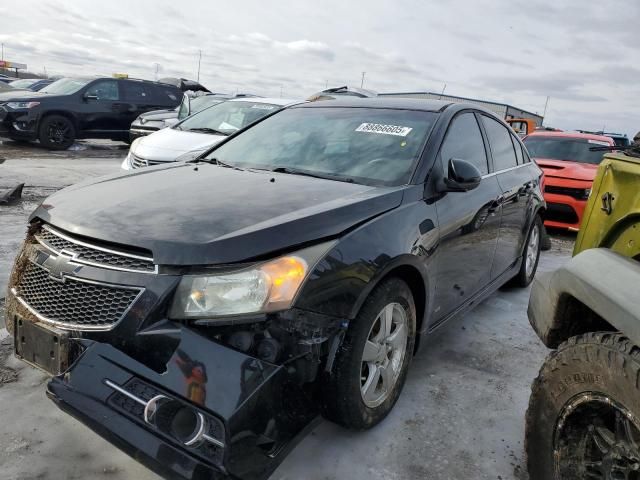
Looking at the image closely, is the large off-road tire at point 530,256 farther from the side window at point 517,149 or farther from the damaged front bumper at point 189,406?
the damaged front bumper at point 189,406

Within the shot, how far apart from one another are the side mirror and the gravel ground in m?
0.85

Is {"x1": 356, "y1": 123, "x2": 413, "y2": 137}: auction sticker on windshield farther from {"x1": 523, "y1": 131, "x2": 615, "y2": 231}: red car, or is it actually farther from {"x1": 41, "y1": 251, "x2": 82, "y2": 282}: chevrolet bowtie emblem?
{"x1": 523, "y1": 131, "x2": 615, "y2": 231}: red car

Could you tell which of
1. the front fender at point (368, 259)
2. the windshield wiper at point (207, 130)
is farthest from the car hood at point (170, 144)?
the front fender at point (368, 259)

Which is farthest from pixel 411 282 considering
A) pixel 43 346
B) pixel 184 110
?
pixel 184 110

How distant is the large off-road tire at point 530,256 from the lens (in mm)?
4648

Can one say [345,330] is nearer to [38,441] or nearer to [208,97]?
[38,441]

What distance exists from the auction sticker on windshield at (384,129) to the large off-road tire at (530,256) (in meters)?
2.06

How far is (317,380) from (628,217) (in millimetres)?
1734

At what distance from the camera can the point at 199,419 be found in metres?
1.67

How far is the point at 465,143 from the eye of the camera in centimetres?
340

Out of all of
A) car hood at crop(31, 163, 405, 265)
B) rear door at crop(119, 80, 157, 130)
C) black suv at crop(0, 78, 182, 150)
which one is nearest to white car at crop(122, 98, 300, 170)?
car hood at crop(31, 163, 405, 265)

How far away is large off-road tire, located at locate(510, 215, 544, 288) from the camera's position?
15.3 ft

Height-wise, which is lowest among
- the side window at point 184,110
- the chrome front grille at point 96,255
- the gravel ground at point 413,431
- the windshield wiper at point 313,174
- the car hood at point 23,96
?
the gravel ground at point 413,431

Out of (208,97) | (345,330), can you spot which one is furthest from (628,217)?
(208,97)
